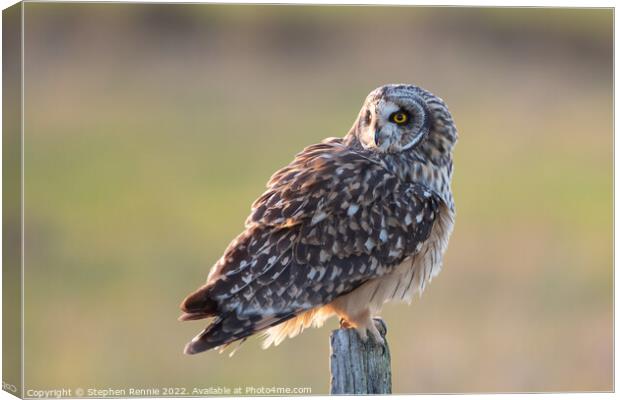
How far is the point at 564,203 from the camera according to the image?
6.63 meters

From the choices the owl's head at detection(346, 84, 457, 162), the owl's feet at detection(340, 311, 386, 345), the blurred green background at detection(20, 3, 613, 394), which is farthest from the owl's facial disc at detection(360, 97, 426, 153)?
the owl's feet at detection(340, 311, 386, 345)

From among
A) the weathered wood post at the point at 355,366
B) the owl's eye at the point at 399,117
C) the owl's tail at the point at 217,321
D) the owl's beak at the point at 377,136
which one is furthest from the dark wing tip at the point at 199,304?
the owl's eye at the point at 399,117

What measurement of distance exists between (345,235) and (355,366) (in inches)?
21.4

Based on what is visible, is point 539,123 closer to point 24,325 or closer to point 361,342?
point 361,342

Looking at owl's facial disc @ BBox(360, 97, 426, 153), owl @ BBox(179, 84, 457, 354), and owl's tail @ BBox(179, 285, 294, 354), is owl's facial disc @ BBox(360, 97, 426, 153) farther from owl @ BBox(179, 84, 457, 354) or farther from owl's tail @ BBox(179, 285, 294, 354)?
owl's tail @ BBox(179, 285, 294, 354)

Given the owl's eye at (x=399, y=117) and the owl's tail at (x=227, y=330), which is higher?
the owl's eye at (x=399, y=117)

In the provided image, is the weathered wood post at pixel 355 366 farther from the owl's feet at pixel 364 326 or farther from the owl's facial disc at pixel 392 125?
the owl's facial disc at pixel 392 125

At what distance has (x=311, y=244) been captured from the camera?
4.70m

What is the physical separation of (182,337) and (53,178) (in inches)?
67.9

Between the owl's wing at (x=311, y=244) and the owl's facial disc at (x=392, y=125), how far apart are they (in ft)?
0.43

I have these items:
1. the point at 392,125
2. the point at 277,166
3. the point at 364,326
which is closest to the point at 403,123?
the point at 392,125

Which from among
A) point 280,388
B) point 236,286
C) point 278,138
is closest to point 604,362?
point 280,388

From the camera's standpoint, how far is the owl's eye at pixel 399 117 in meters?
4.90

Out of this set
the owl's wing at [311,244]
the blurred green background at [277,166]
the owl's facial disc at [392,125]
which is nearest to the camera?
the owl's wing at [311,244]
